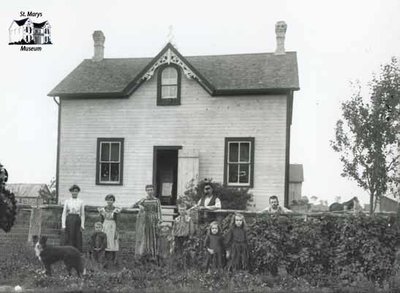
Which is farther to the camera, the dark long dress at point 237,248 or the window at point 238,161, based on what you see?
the window at point 238,161

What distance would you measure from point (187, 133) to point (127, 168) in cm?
246

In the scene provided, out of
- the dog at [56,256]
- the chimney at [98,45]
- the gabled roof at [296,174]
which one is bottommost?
the dog at [56,256]

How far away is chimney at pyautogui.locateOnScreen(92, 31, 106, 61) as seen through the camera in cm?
2309

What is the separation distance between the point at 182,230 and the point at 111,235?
1.57 meters

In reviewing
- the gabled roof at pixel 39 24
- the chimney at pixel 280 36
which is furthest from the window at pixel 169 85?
the gabled roof at pixel 39 24

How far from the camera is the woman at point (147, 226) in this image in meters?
12.2

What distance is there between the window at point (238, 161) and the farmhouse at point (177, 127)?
33 millimetres

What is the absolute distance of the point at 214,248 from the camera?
36.9 feet

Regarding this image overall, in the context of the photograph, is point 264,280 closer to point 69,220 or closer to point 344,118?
point 69,220

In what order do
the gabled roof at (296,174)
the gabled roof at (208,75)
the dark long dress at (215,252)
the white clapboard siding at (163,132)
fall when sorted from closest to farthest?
the dark long dress at (215,252)
the white clapboard siding at (163,132)
the gabled roof at (208,75)
the gabled roof at (296,174)

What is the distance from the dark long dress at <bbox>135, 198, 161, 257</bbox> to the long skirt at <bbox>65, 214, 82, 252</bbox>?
1.36 metres

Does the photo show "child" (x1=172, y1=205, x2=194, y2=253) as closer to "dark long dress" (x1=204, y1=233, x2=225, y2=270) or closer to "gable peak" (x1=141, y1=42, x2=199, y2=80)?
"dark long dress" (x1=204, y1=233, x2=225, y2=270)

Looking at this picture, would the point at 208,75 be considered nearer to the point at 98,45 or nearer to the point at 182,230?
the point at 98,45

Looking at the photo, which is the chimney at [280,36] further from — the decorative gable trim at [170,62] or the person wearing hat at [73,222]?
the person wearing hat at [73,222]
